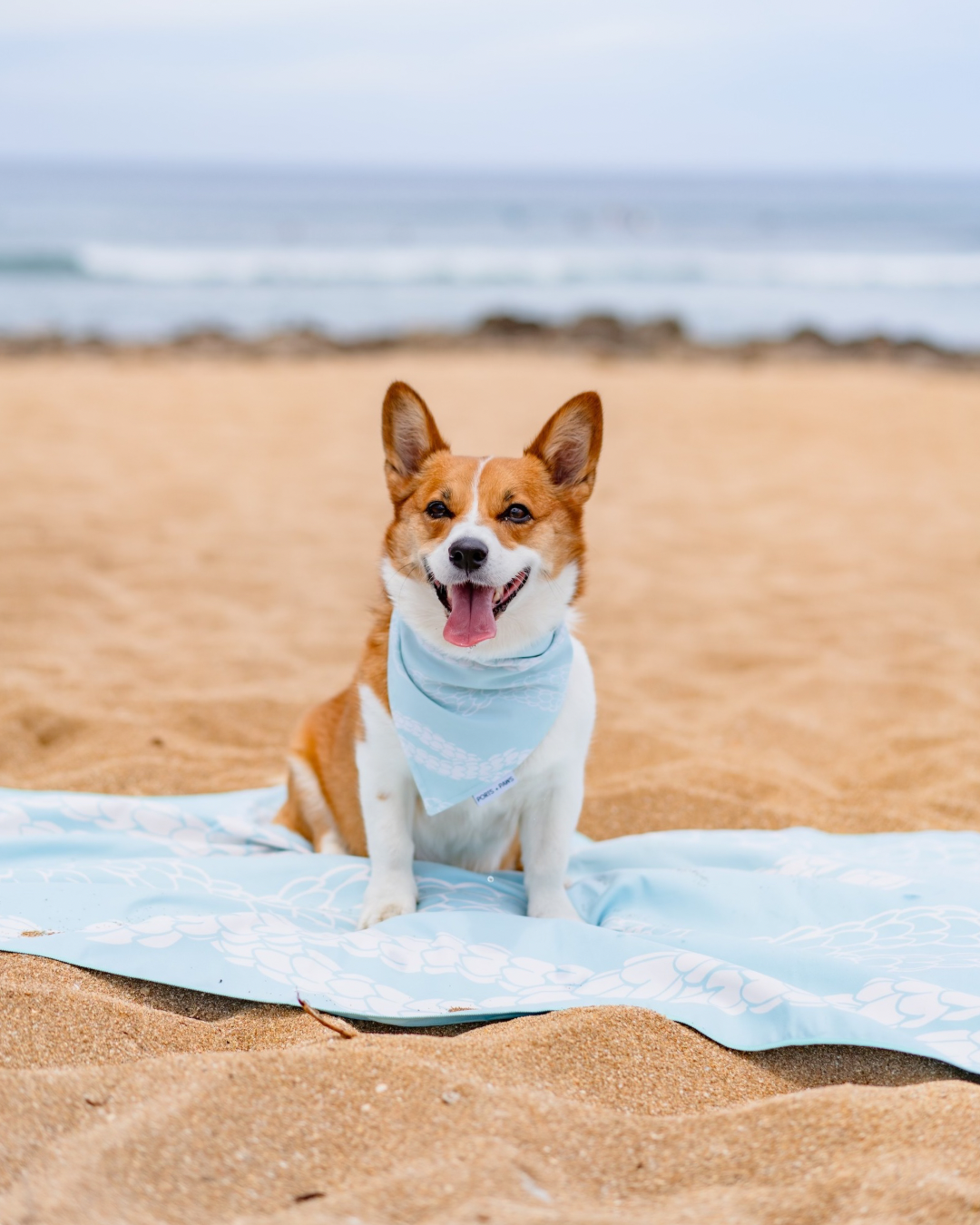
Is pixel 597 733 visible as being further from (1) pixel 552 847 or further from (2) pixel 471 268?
(2) pixel 471 268

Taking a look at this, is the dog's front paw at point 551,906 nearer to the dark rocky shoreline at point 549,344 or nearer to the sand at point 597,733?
the sand at point 597,733

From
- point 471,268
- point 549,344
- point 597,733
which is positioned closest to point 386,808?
point 597,733

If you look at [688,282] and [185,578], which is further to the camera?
[688,282]

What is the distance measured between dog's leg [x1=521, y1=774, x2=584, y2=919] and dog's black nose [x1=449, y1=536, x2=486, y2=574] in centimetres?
66

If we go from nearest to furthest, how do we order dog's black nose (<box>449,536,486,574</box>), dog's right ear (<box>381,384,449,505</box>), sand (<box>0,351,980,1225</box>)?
sand (<box>0,351,980,1225</box>) < dog's black nose (<box>449,536,486,574</box>) < dog's right ear (<box>381,384,449,505</box>)

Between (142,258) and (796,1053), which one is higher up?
(142,258)

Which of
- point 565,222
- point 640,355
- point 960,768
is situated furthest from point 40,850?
point 565,222

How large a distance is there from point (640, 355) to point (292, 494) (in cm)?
829

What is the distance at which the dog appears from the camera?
119 inches

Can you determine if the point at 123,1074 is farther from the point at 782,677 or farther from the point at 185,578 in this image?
the point at 185,578

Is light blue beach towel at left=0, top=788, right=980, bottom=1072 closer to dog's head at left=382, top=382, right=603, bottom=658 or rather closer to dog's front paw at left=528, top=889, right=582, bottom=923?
dog's front paw at left=528, top=889, right=582, bottom=923

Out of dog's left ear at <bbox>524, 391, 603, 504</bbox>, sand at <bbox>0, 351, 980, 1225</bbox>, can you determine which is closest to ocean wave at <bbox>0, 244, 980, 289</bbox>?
sand at <bbox>0, 351, 980, 1225</bbox>

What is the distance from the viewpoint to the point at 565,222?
3991 centimetres

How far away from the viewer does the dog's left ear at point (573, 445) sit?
3.12 metres
